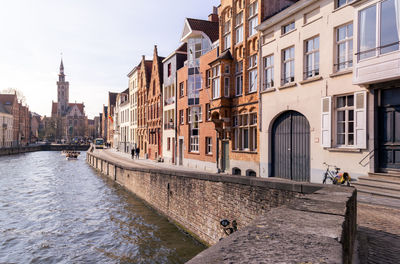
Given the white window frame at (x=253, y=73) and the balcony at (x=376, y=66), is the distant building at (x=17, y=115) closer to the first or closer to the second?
the white window frame at (x=253, y=73)

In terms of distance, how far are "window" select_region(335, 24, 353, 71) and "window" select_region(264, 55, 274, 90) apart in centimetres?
410

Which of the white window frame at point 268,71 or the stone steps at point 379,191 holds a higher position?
the white window frame at point 268,71

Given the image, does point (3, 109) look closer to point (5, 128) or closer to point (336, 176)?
point (5, 128)

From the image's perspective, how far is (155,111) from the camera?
36.5m

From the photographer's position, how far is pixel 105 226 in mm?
14734

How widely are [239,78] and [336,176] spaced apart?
9.54 m

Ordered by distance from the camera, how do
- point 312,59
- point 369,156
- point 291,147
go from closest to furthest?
1. point 369,156
2. point 312,59
3. point 291,147

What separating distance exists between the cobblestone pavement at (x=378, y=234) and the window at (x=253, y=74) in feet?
33.8

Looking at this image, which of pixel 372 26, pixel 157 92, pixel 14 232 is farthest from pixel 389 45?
pixel 157 92

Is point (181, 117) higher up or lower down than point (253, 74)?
lower down

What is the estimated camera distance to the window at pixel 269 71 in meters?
15.9

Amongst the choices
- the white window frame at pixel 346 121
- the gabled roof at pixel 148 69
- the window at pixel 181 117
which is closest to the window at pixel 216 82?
the window at pixel 181 117

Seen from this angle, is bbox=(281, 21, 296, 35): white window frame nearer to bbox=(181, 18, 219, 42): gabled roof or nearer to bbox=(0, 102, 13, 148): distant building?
bbox=(181, 18, 219, 42): gabled roof

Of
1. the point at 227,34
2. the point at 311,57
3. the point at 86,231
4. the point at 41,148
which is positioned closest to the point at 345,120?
the point at 311,57
